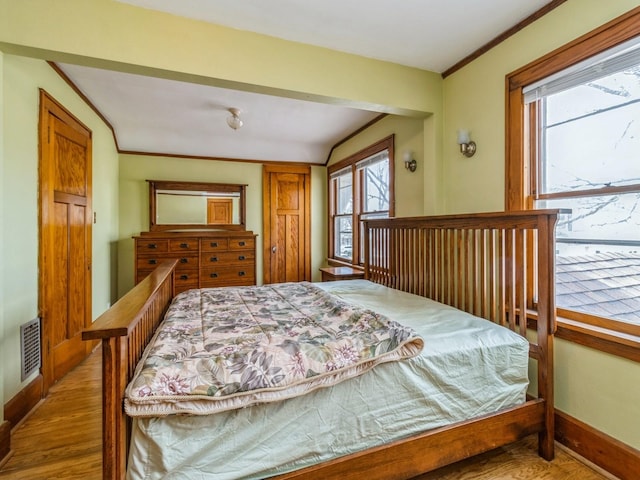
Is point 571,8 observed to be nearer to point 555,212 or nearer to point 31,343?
point 555,212

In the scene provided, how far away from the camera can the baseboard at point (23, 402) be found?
1889 millimetres

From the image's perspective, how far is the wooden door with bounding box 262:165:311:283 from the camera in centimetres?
498

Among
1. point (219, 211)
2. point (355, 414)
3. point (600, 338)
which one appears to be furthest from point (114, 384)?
point (219, 211)

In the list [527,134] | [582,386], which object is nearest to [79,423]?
[582,386]

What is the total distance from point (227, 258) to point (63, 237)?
2012mm

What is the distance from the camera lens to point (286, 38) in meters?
2.19

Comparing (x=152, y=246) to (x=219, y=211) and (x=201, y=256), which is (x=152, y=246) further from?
(x=219, y=211)

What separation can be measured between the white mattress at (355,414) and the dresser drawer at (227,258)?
3.09m

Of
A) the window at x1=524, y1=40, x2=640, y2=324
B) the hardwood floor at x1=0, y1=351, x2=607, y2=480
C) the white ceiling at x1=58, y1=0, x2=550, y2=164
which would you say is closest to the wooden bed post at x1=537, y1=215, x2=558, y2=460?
the hardwood floor at x1=0, y1=351, x2=607, y2=480

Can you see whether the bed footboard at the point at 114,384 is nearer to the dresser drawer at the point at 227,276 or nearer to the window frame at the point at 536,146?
the window frame at the point at 536,146

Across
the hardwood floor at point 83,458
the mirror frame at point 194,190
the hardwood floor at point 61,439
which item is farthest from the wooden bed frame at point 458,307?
the mirror frame at point 194,190

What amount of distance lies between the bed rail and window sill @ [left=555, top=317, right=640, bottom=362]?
0.17 m

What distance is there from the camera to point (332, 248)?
5066mm

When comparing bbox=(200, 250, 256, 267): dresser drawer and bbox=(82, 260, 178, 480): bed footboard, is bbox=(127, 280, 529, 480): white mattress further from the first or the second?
bbox=(200, 250, 256, 267): dresser drawer
